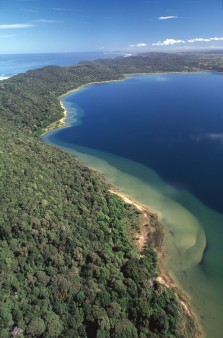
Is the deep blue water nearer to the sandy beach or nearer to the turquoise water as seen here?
the turquoise water

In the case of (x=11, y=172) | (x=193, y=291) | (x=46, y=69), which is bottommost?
(x=193, y=291)

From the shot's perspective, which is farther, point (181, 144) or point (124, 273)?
point (181, 144)

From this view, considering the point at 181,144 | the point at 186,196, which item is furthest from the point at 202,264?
the point at 181,144

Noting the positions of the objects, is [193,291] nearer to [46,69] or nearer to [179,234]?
[179,234]

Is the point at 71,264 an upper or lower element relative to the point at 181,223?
upper

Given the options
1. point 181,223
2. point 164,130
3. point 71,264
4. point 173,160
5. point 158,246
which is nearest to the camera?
point 71,264

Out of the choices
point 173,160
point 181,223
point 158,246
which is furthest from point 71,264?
point 173,160

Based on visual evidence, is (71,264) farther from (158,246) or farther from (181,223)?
(181,223)

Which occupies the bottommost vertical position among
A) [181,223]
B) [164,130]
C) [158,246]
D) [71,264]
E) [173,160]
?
[158,246]
